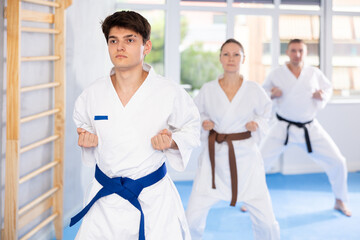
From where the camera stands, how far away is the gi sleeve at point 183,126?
2.24 m

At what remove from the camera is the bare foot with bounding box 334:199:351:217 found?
4345mm

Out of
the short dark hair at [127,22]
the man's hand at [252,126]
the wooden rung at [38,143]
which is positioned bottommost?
the wooden rung at [38,143]

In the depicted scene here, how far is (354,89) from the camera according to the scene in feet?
20.9

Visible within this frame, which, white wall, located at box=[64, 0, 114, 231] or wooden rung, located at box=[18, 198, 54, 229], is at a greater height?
white wall, located at box=[64, 0, 114, 231]

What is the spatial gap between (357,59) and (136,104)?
4.90 meters

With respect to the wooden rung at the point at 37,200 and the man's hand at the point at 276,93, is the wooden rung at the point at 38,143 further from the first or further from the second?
the man's hand at the point at 276,93

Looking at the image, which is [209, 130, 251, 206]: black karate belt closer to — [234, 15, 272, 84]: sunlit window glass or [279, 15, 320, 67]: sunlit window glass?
[234, 15, 272, 84]: sunlit window glass

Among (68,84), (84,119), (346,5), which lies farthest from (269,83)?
(84,119)

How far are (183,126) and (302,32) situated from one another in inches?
166

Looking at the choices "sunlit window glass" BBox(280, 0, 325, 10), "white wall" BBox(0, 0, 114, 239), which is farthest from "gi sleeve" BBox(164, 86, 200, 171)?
"sunlit window glass" BBox(280, 0, 325, 10)

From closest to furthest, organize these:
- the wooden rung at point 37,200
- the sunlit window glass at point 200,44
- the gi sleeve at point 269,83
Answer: the wooden rung at point 37,200 < the gi sleeve at point 269,83 < the sunlit window glass at point 200,44

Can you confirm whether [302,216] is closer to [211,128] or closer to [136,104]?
[211,128]

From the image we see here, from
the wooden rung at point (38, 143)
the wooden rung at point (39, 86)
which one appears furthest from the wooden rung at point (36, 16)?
the wooden rung at point (38, 143)

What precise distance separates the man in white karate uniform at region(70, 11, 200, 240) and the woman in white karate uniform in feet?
3.32
